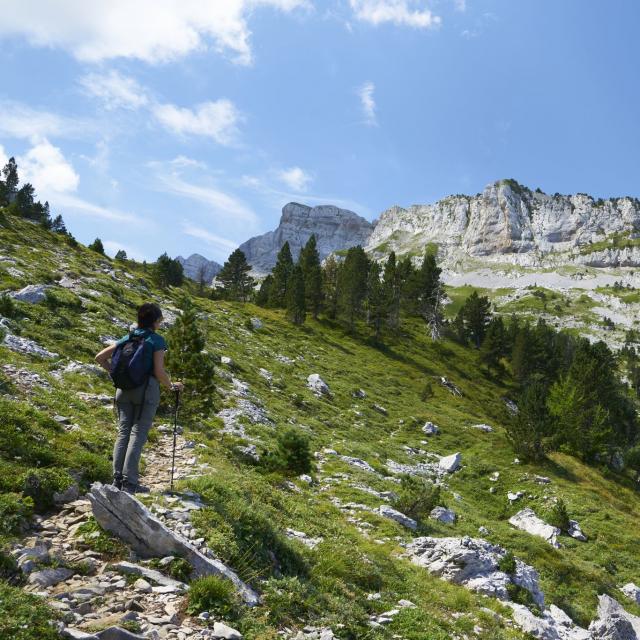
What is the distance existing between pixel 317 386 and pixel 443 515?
23046mm

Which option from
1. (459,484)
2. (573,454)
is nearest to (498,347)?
(573,454)

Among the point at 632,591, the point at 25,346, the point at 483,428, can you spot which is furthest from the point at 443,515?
the point at 483,428

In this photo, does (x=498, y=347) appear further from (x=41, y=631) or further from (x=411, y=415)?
(x=41, y=631)

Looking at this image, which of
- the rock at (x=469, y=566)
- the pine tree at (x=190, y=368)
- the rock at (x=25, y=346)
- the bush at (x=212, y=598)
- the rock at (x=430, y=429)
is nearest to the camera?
the bush at (x=212, y=598)

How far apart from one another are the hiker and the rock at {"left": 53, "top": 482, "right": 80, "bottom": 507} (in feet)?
2.76

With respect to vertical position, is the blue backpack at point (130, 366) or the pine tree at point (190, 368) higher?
the blue backpack at point (130, 366)

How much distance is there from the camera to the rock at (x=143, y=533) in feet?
24.1

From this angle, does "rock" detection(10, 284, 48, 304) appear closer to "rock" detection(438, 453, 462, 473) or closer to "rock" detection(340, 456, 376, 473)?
"rock" detection(340, 456, 376, 473)

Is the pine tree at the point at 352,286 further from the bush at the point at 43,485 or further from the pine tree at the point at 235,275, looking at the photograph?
the bush at the point at 43,485

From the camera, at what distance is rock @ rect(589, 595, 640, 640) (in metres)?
14.2

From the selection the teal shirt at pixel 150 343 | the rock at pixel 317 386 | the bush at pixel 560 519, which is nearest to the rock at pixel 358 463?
the bush at pixel 560 519

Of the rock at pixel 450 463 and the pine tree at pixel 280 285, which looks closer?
the rock at pixel 450 463

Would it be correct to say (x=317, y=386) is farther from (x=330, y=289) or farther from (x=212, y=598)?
(x=330, y=289)

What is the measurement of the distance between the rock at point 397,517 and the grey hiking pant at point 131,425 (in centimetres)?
1203
